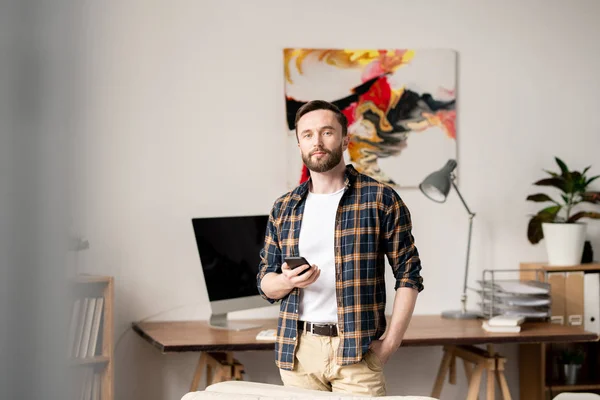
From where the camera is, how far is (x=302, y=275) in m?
1.85

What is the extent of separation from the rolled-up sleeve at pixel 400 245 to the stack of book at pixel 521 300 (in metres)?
1.22

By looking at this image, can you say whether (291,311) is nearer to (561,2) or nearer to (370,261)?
(370,261)

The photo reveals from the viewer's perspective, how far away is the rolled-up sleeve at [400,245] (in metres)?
2.01

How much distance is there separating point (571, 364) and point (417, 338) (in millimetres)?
1006

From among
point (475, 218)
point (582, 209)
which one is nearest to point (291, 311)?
point (475, 218)

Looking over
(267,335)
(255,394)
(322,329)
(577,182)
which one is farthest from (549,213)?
(255,394)

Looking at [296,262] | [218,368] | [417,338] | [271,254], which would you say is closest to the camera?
[296,262]

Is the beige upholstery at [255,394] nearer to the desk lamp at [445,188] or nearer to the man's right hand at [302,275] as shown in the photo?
the man's right hand at [302,275]

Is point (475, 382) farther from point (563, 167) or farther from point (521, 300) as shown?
point (563, 167)

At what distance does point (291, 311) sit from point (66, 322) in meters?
1.80

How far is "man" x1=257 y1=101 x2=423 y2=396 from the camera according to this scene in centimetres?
194

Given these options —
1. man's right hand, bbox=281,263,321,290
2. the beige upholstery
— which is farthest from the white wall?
the beige upholstery

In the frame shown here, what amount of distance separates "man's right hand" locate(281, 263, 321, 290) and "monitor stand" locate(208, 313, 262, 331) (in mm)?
1187

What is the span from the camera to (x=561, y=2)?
3621 mm
